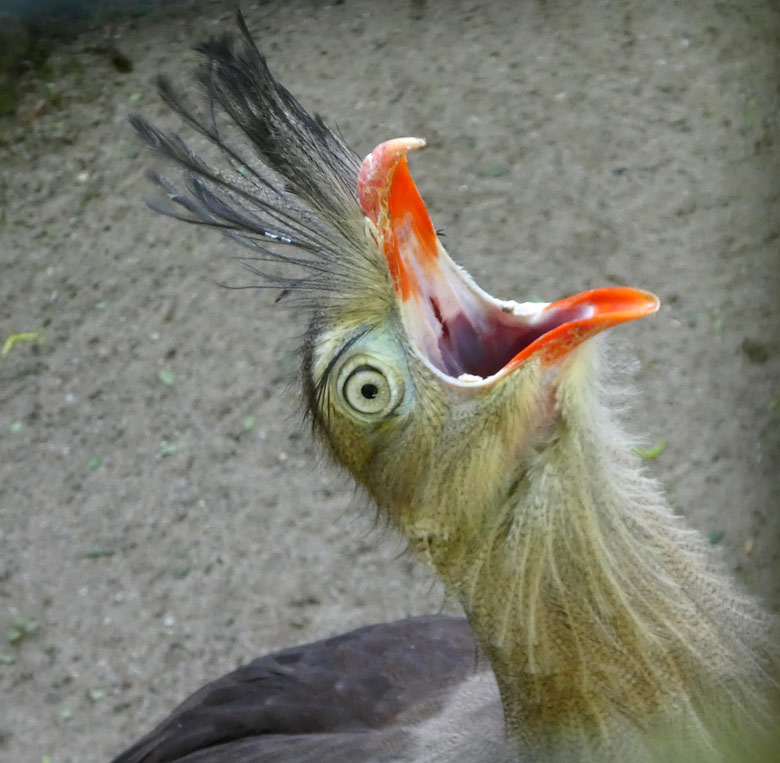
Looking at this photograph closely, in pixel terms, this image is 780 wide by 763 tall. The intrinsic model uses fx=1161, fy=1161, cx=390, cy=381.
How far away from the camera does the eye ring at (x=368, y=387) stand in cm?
132

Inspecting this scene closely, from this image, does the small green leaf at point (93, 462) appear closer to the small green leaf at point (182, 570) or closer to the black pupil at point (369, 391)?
the small green leaf at point (182, 570)

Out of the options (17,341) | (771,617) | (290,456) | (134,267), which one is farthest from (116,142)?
(771,617)

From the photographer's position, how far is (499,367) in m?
1.38

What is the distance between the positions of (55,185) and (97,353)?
0.60 meters

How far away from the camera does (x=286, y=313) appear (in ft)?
9.91

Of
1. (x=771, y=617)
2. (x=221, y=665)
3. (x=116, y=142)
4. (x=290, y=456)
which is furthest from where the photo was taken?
(x=116, y=142)

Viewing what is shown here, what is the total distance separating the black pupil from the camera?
134cm

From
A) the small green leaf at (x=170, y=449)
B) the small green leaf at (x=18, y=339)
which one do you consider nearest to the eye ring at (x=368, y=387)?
the small green leaf at (x=170, y=449)

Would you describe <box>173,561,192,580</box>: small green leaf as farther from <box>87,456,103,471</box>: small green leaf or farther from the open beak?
the open beak

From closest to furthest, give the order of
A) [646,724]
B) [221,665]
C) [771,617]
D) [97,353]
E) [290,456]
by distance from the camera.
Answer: [646,724]
[771,617]
[221,665]
[290,456]
[97,353]

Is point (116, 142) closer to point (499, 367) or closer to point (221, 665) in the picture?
point (221, 665)

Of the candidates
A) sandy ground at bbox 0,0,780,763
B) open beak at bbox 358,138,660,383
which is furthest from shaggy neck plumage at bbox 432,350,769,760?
sandy ground at bbox 0,0,780,763

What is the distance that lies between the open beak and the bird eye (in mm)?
55

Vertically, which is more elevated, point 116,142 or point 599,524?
point 116,142
